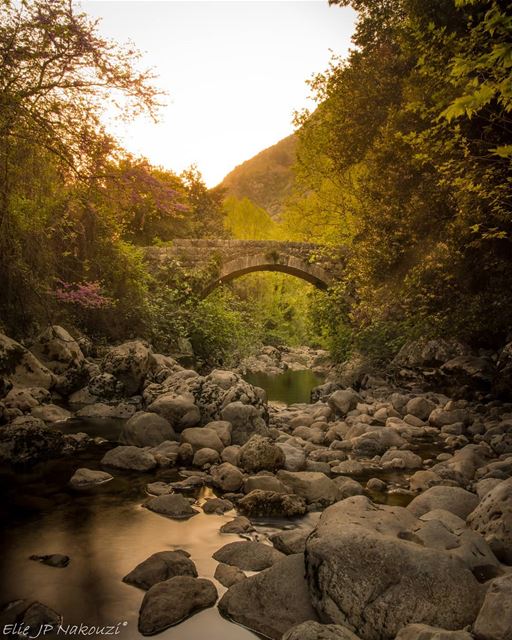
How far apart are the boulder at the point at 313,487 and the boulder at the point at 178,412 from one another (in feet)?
9.42

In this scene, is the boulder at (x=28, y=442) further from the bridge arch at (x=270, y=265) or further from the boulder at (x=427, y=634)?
the bridge arch at (x=270, y=265)

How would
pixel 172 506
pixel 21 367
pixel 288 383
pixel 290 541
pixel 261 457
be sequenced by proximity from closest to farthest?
1. pixel 290 541
2. pixel 172 506
3. pixel 261 457
4. pixel 21 367
5. pixel 288 383

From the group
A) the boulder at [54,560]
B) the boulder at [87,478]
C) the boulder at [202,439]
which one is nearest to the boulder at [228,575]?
the boulder at [54,560]

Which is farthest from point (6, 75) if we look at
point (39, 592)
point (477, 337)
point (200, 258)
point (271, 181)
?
point (271, 181)

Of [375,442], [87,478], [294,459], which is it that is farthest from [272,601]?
[375,442]

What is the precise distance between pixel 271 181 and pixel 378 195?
4152 inches

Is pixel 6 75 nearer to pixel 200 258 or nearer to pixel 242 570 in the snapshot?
pixel 242 570

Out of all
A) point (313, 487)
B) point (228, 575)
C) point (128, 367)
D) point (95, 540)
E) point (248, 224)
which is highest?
point (248, 224)

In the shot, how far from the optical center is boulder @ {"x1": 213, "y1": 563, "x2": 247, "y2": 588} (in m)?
3.77

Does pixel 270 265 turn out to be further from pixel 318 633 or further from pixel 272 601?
pixel 318 633

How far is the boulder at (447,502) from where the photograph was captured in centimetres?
484

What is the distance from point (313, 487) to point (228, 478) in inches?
39.2

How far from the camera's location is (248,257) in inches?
762

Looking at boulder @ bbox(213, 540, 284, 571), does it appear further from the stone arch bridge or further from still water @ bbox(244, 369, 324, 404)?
the stone arch bridge
